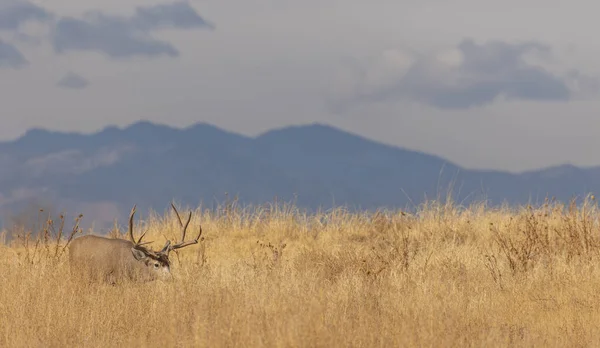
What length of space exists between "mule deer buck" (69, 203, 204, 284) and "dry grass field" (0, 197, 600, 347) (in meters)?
0.36

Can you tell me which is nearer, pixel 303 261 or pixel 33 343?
pixel 33 343

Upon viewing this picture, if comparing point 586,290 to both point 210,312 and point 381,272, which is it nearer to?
point 381,272

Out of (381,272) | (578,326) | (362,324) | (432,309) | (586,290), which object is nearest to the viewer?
(362,324)

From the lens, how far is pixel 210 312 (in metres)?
8.98

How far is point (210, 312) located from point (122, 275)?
202 inches

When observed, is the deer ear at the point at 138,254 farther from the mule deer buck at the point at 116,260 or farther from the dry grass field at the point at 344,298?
the dry grass field at the point at 344,298

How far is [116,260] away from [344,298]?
5.09 metres


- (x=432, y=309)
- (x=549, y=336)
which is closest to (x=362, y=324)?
(x=432, y=309)

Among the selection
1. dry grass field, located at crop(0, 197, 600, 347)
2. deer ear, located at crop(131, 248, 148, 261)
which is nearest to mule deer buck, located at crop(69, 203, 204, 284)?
deer ear, located at crop(131, 248, 148, 261)

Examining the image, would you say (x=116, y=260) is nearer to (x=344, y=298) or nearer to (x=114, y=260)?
(x=114, y=260)

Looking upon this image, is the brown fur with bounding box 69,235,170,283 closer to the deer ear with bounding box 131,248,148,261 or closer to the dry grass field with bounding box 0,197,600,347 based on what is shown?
the deer ear with bounding box 131,248,148,261

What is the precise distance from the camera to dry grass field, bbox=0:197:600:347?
27.1 ft

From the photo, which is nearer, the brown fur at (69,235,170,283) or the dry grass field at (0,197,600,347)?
the dry grass field at (0,197,600,347)

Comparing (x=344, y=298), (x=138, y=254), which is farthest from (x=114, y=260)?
(x=344, y=298)
